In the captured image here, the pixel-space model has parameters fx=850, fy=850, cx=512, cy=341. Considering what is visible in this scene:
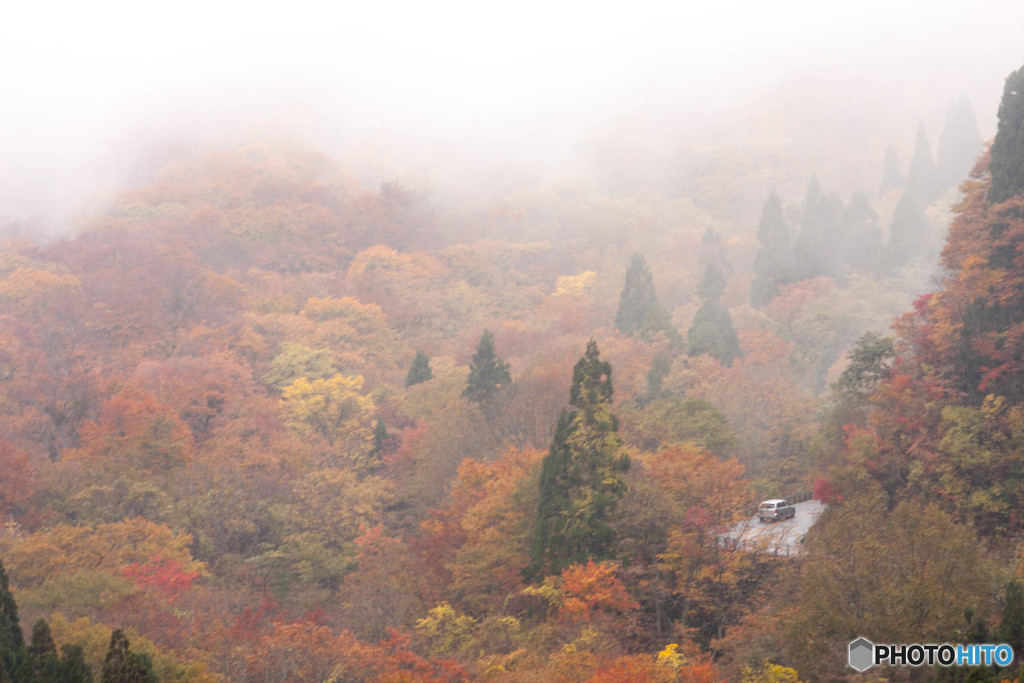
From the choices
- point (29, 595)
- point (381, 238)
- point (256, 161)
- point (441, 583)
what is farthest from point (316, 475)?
point (256, 161)

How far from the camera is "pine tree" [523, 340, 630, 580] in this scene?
94.8 feet

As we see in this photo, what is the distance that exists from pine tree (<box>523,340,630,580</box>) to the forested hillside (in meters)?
0.11

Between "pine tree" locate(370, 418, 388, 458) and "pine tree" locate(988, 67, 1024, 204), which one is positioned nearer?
"pine tree" locate(988, 67, 1024, 204)

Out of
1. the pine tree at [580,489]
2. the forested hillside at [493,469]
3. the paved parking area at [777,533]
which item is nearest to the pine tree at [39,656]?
the forested hillside at [493,469]

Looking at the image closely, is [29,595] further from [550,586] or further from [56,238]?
[56,238]

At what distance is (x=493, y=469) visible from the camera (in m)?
35.3

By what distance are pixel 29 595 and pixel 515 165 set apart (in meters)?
123

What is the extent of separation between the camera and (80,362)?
53719 mm

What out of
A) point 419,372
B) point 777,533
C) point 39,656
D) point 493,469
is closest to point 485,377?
point 419,372

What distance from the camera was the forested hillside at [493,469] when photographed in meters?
21.9

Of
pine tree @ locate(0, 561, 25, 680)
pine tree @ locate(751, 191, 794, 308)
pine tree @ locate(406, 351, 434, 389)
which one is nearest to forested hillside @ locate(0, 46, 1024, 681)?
pine tree @ locate(0, 561, 25, 680)

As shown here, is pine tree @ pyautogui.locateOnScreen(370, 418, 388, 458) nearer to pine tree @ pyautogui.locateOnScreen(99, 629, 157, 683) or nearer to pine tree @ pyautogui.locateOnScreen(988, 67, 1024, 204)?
pine tree @ pyautogui.locateOnScreen(99, 629, 157, 683)

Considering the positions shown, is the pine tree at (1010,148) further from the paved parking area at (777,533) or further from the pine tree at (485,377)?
the pine tree at (485,377)

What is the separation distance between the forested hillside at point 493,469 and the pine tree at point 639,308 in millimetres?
275
